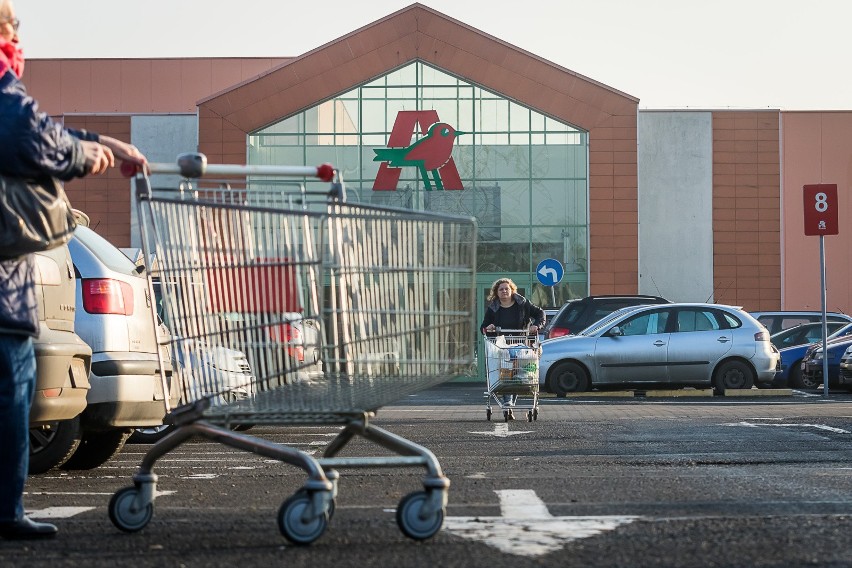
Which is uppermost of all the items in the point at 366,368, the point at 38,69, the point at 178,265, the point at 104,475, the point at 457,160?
the point at 38,69

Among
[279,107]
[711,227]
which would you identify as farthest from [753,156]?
[279,107]

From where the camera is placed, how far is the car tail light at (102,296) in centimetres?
802

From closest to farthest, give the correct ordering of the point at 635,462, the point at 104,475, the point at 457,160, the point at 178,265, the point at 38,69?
the point at 178,265, the point at 104,475, the point at 635,462, the point at 457,160, the point at 38,69

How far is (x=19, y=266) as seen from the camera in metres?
5.09

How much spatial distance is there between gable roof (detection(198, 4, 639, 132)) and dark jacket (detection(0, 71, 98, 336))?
33205 millimetres

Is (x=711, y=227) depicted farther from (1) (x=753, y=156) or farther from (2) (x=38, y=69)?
(2) (x=38, y=69)

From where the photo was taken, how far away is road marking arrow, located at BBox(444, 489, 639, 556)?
482 centimetres

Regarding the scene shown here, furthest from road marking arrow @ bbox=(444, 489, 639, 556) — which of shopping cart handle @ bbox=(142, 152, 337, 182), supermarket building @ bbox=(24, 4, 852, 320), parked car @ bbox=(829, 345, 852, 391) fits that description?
supermarket building @ bbox=(24, 4, 852, 320)

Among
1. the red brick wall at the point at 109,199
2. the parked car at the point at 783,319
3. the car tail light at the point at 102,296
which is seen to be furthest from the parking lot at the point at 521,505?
the red brick wall at the point at 109,199

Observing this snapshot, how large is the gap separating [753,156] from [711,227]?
2249 mm

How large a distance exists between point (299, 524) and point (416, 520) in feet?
1.36

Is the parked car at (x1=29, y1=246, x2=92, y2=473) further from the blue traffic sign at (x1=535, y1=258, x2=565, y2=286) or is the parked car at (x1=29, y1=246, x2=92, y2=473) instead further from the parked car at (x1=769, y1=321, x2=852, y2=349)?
the blue traffic sign at (x1=535, y1=258, x2=565, y2=286)

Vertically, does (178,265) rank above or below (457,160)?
below

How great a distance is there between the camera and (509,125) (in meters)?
38.2
